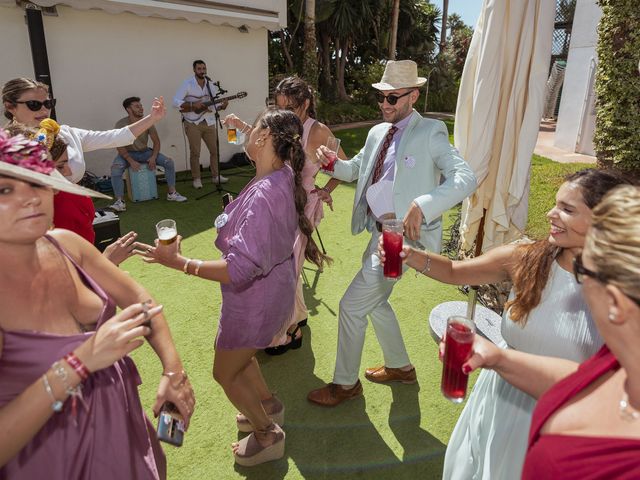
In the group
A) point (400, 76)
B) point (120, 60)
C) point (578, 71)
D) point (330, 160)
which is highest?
point (578, 71)

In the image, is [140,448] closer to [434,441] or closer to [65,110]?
[434,441]

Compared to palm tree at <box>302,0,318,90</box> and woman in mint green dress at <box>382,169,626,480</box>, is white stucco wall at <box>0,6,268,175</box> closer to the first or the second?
palm tree at <box>302,0,318,90</box>

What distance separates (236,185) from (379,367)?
19.9 ft

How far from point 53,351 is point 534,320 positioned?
6.07ft

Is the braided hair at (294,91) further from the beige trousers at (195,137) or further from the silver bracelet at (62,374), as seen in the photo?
the beige trousers at (195,137)

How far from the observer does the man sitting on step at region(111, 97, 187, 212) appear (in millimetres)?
7320

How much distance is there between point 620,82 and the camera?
719 centimetres

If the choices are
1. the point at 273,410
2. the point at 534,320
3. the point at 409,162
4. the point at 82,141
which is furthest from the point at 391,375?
the point at 82,141

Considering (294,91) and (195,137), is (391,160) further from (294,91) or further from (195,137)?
(195,137)

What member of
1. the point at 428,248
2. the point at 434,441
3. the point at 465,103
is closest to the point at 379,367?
the point at 434,441

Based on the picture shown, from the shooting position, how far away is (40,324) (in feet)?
4.72

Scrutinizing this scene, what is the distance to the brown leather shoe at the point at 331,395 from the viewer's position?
328cm

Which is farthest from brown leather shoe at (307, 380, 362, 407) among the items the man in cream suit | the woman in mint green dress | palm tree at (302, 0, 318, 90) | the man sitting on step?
palm tree at (302, 0, 318, 90)

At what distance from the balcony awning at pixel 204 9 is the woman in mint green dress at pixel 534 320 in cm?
759
